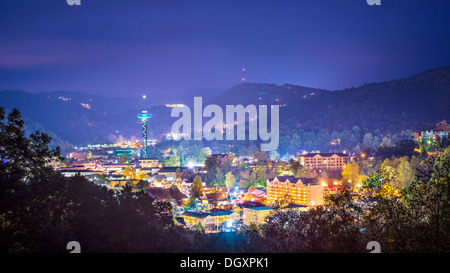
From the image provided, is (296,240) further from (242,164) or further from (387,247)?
(242,164)

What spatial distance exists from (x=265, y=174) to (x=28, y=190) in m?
22.6

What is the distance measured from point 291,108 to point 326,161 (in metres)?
38.1

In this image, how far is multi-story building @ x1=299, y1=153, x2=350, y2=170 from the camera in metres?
33.4

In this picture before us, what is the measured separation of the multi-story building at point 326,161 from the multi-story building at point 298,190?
1181 cm

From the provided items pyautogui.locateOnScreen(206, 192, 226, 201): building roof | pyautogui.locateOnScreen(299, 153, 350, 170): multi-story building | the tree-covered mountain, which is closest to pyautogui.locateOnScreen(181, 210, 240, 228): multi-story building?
pyautogui.locateOnScreen(206, 192, 226, 201): building roof

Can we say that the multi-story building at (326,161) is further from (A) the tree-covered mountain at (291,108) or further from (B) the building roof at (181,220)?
(B) the building roof at (181,220)

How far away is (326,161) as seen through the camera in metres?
33.8

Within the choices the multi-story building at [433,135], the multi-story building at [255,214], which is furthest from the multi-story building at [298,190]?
the multi-story building at [433,135]

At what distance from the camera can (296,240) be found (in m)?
7.15

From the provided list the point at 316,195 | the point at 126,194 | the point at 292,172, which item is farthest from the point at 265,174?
the point at 126,194

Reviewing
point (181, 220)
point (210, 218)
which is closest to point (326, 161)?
point (210, 218)

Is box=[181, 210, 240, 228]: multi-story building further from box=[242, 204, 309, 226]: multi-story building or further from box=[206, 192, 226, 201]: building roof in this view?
box=[206, 192, 226, 201]: building roof

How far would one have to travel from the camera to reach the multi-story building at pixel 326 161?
1316 inches
